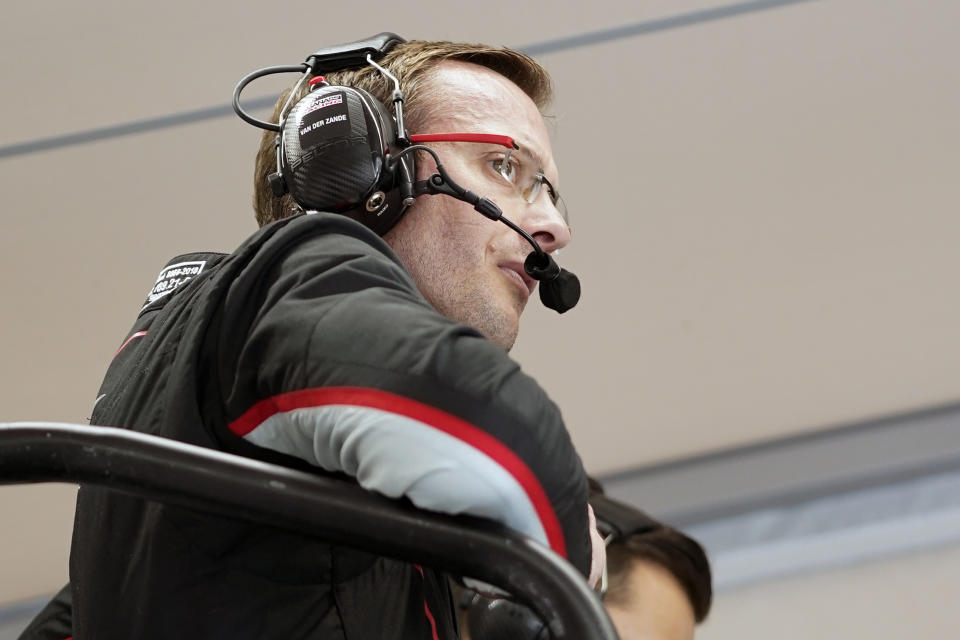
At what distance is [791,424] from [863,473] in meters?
0.16

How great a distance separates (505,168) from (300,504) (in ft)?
2.19

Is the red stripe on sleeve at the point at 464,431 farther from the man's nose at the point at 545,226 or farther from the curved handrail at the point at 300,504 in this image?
the man's nose at the point at 545,226

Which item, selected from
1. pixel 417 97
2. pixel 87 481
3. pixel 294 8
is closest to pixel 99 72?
pixel 294 8

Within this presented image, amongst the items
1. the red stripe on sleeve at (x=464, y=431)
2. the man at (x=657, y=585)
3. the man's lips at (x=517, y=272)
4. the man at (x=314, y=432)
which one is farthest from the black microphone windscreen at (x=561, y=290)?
the red stripe on sleeve at (x=464, y=431)

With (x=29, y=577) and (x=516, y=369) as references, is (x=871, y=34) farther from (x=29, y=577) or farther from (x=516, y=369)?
(x=29, y=577)

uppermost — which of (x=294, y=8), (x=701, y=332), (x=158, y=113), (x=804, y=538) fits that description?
(x=294, y=8)

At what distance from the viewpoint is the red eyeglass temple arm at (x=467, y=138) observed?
103 centimetres

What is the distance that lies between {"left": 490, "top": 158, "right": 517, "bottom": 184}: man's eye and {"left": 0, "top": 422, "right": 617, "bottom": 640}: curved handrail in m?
0.65

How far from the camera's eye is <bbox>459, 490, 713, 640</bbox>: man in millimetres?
1372

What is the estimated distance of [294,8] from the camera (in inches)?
61.4

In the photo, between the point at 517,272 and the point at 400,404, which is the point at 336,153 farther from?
the point at 400,404

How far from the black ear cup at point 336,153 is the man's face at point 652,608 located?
2.27ft

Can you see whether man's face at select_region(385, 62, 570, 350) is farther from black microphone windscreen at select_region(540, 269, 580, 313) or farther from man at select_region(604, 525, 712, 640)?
man at select_region(604, 525, 712, 640)

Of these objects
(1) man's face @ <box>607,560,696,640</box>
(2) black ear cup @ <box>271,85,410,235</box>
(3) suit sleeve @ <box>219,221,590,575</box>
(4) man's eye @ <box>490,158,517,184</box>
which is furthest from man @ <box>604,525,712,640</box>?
(3) suit sleeve @ <box>219,221,590,575</box>
